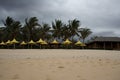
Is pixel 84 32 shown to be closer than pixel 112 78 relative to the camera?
No

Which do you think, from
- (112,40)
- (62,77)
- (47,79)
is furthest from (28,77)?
(112,40)

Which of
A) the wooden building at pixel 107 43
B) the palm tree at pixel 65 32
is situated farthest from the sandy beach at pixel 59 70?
the palm tree at pixel 65 32

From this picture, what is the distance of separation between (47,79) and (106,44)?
46802 millimetres

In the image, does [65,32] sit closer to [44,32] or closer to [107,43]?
[44,32]

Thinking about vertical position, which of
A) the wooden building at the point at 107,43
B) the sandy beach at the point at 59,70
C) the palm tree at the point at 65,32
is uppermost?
the palm tree at the point at 65,32

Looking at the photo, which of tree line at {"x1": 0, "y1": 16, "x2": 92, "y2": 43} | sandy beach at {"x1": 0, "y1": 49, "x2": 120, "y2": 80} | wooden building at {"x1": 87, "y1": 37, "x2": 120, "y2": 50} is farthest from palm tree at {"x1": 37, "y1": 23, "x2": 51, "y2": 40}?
sandy beach at {"x1": 0, "y1": 49, "x2": 120, "y2": 80}

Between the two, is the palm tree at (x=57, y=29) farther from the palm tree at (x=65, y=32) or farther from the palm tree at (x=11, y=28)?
the palm tree at (x=11, y=28)

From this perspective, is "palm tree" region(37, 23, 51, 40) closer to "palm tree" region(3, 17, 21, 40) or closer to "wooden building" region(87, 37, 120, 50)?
"palm tree" region(3, 17, 21, 40)

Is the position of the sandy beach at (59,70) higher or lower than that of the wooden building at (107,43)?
lower

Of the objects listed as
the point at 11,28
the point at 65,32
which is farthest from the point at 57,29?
the point at 11,28

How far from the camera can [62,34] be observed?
53.8m

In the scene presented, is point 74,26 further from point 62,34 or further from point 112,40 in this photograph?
point 112,40

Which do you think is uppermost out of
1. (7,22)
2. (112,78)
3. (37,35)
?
(7,22)

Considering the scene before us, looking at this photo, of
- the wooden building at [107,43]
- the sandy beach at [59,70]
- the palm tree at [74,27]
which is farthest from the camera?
the palm tree at [74,27]
